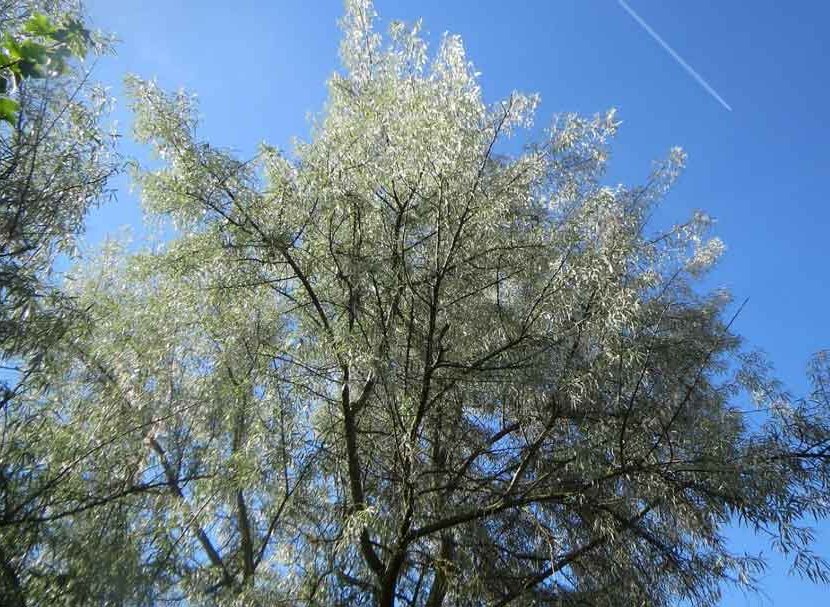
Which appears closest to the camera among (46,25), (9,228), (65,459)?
(46,25)

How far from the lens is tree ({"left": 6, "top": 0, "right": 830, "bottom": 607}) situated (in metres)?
4.14

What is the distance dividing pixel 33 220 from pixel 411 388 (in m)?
2.26

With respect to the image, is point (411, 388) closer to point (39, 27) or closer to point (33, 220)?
point (33, 220)

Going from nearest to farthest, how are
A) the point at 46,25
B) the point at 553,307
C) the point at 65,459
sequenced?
the point at 46,25
the point at 65,459
the point at 553,307

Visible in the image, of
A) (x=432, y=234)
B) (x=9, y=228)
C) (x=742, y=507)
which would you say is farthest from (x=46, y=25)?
(x=742, y=507)

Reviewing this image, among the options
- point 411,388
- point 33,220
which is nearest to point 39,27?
point 33,220

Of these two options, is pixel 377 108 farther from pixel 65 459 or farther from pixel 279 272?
pixel 65 459

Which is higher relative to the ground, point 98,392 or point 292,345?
point 292,345

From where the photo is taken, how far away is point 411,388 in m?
4.52

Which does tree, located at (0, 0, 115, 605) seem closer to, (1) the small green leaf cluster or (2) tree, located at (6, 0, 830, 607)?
(1) the small green leaf cluster

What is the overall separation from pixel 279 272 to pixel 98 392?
132 centimetres

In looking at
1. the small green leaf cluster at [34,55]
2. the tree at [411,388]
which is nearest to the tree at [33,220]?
the small green leaf cluster at [34,55]

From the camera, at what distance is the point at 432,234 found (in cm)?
473

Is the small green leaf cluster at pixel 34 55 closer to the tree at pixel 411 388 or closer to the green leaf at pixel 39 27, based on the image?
the green leaf at pixel 39 27
